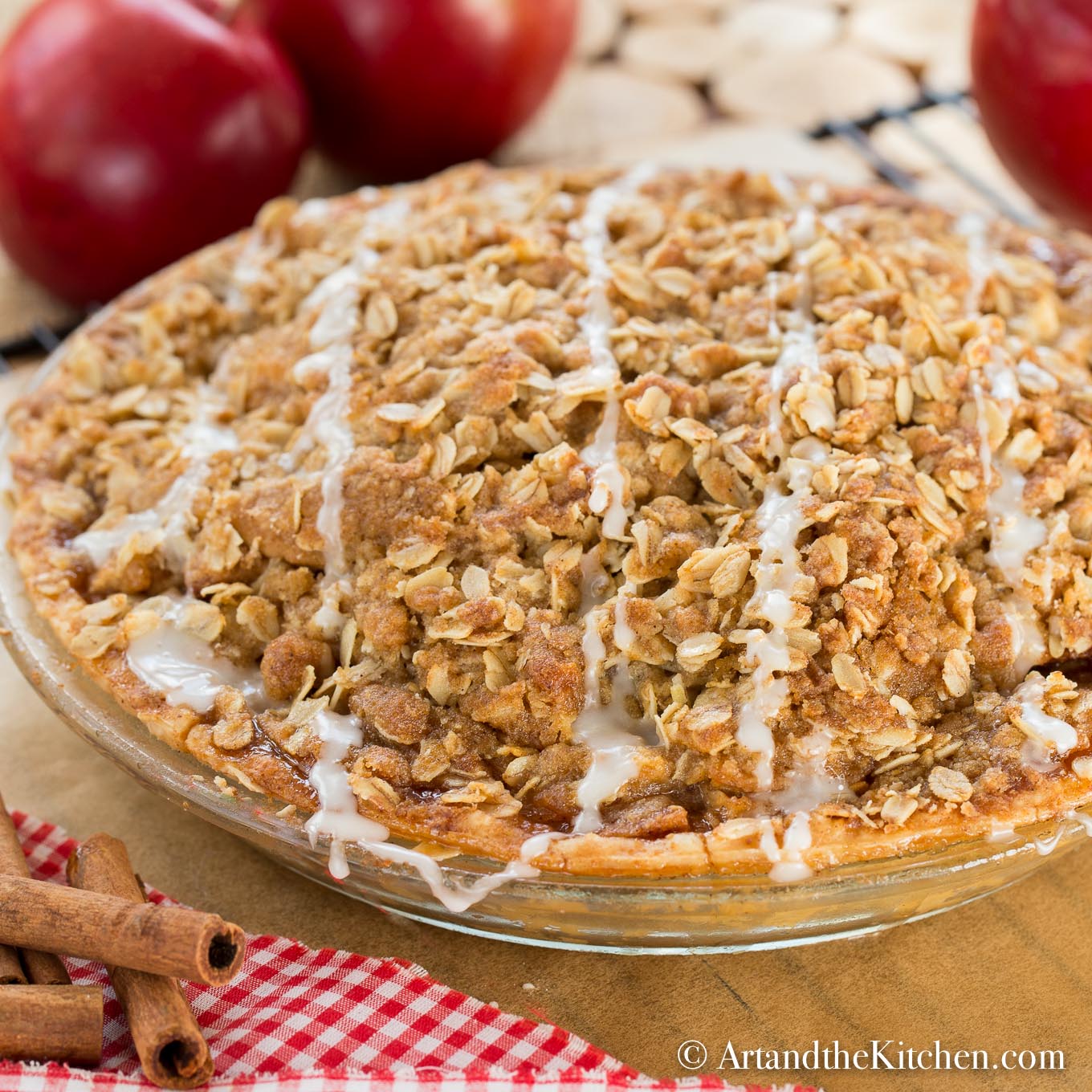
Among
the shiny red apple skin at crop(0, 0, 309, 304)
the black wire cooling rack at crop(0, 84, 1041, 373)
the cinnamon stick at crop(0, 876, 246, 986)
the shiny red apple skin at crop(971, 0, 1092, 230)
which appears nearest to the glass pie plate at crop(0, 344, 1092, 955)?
the cinnamon stick at crop(0, 876, 246, 986)

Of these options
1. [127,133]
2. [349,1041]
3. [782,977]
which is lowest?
[782,977]

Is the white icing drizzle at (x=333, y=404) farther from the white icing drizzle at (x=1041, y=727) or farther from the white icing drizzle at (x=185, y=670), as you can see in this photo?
the white icing drizzle at (x=1041, y=727)

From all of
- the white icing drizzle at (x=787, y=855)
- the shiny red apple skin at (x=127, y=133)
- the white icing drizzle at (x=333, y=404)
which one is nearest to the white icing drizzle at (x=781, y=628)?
the white icing drizzle at (x=787, y=855)

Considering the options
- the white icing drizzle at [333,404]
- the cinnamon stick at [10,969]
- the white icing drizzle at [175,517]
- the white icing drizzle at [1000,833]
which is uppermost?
the white icing drizzle at [333,404]

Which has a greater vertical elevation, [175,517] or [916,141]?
[175,517]

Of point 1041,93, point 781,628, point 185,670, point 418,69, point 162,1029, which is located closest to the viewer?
point 162,1029

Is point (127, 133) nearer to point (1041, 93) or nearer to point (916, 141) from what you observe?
point (1041, 93)

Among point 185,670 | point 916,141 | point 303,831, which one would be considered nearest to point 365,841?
point 303,831
